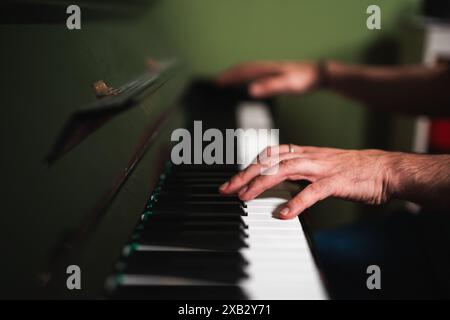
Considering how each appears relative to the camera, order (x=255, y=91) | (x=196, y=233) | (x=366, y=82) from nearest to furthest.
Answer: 1. (x=196, y=233)
2. (x=255, y=91)
3. (x=366, y=82)

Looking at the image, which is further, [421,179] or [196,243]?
[421,179]

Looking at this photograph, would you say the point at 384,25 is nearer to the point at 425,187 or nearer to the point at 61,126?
the point at 425,187

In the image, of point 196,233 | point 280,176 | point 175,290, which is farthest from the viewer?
point 280,176

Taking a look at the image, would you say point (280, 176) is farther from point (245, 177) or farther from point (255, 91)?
point (255, 91)

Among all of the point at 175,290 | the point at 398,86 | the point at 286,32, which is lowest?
the point at 175,290

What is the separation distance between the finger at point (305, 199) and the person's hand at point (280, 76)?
87cm

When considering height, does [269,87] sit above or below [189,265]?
above

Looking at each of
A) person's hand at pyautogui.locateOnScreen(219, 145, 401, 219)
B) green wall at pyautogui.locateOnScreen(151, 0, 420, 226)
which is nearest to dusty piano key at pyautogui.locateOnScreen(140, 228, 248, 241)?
person's hand at pyautogui.locateOnScreen(219, 145, 401, 219)

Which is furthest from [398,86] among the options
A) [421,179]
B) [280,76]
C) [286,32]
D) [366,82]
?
[421,179]

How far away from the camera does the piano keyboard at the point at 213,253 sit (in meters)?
0.61

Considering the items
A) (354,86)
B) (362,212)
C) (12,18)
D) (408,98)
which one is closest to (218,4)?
(354,86)

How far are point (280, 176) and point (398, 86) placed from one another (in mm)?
1016

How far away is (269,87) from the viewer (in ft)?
5.36

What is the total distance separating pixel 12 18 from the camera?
67cm
